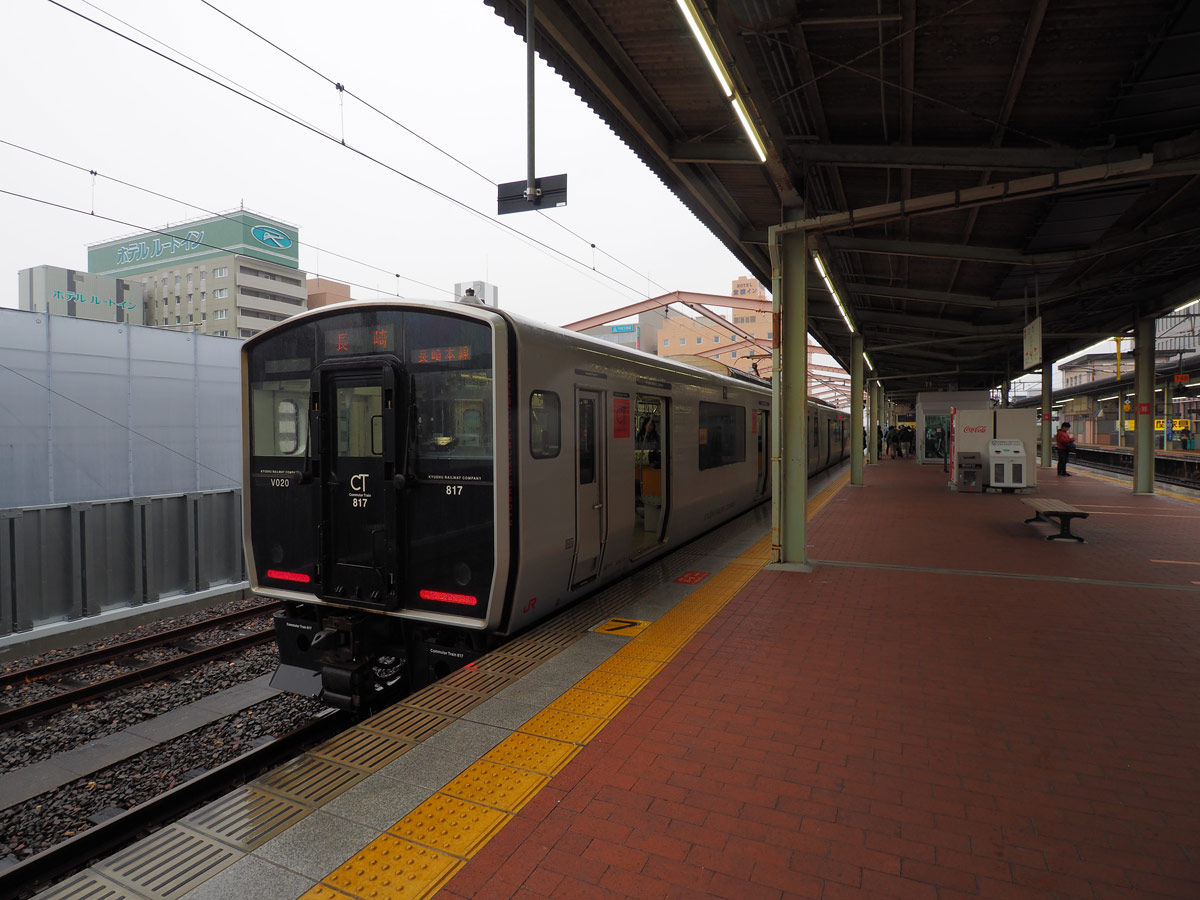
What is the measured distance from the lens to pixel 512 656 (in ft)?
16.5

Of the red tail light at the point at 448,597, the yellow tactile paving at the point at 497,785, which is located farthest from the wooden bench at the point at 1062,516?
the yellow tactile paving at the point at 497,785

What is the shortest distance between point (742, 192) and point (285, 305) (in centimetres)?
6901

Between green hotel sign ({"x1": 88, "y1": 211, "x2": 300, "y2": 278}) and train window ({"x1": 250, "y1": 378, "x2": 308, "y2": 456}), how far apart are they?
55.4 meters

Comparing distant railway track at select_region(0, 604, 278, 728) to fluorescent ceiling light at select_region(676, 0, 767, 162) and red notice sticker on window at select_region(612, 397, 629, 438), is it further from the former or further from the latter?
fluorescent ceiling light at select_region(676, 0, 767, 162)

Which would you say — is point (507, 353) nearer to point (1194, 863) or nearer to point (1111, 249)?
point (1194, 863)

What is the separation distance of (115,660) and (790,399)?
787 cm

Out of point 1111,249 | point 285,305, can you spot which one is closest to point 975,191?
point 1111,249

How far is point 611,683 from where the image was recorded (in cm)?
453

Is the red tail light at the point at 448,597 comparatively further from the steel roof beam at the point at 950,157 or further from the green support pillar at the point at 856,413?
the green support pillar at the point at 856,413

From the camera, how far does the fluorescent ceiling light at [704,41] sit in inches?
176

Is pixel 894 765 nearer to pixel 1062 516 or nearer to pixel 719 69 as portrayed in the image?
pixel 719 69

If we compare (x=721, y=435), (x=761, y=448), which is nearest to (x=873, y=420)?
(x=761, y=448)

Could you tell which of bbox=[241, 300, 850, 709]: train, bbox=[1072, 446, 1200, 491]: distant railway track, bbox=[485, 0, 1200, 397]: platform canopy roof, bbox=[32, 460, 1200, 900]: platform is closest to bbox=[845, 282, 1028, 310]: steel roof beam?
bbox=[485, 0, 1200, 397]: platform canopy roof

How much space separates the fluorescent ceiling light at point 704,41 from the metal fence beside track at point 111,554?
24.5ft
